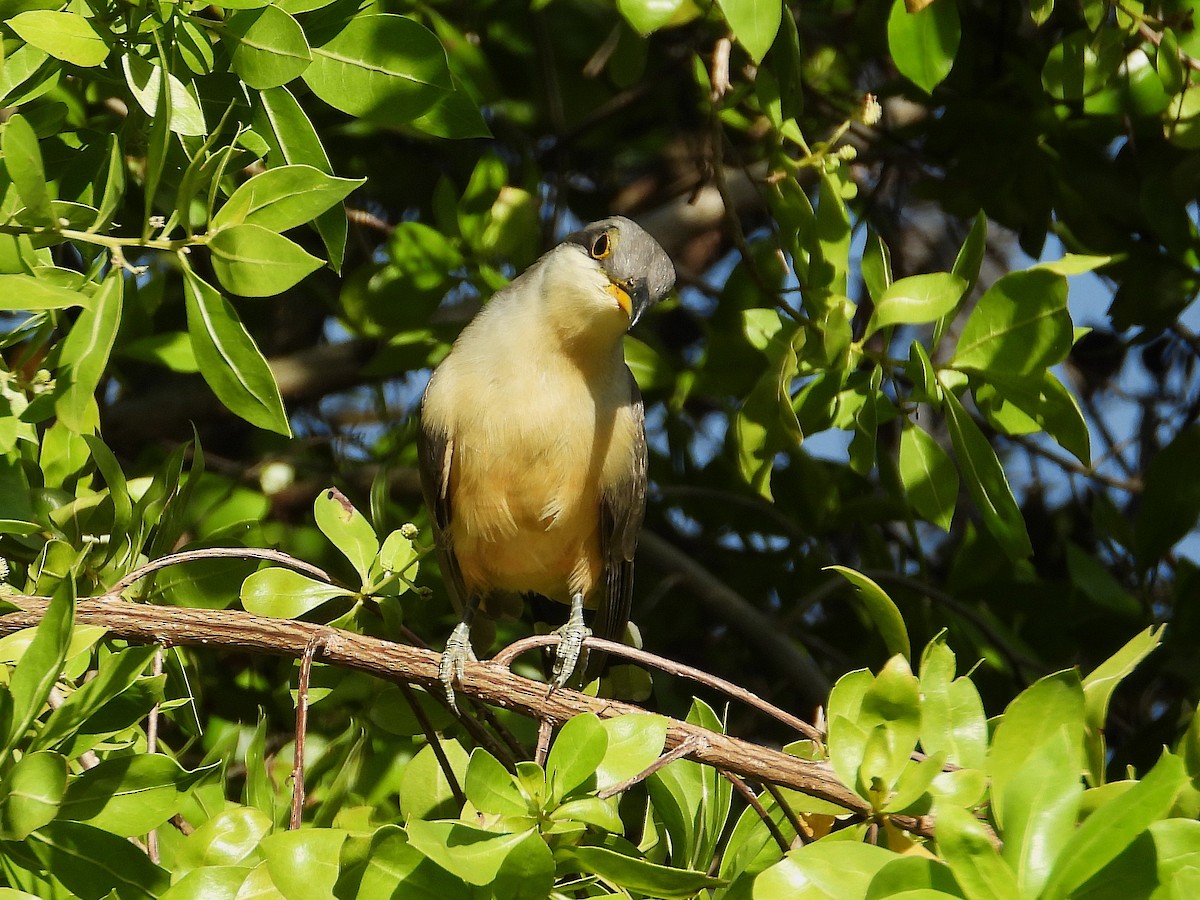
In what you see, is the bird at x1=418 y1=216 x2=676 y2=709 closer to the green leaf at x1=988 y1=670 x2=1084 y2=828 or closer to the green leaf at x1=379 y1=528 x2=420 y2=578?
the green leaf at x1=379 y1=528 x2=420 y2=578

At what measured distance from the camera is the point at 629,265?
4.31 meters

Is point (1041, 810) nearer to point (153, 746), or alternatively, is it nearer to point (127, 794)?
point (127, 794)

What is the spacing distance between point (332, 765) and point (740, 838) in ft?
4.36

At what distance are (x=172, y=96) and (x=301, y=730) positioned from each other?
1.37m

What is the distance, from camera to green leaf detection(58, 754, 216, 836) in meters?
2.46

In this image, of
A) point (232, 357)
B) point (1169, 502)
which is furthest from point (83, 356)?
point (1169, 502)

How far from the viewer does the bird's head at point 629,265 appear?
4.29m

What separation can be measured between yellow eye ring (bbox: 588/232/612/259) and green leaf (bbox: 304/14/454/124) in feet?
5.01

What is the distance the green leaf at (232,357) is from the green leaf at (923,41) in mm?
2088

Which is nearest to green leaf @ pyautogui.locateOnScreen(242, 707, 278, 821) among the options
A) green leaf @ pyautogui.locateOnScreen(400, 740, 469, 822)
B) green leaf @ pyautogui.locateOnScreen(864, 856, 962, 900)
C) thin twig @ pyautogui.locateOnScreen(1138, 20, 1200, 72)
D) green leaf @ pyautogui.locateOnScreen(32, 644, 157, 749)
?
green leaf @ pyautogui.locateOnScreen(400, 740, 469, 822)

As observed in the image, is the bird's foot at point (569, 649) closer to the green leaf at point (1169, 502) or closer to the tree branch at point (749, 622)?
the tree branch at point (749, 622)

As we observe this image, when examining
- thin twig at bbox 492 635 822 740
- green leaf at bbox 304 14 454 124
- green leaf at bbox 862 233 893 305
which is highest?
green leaf at bbox 304 14 454 124

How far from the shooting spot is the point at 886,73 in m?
6.30

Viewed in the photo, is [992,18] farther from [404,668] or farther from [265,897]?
[265,897]
